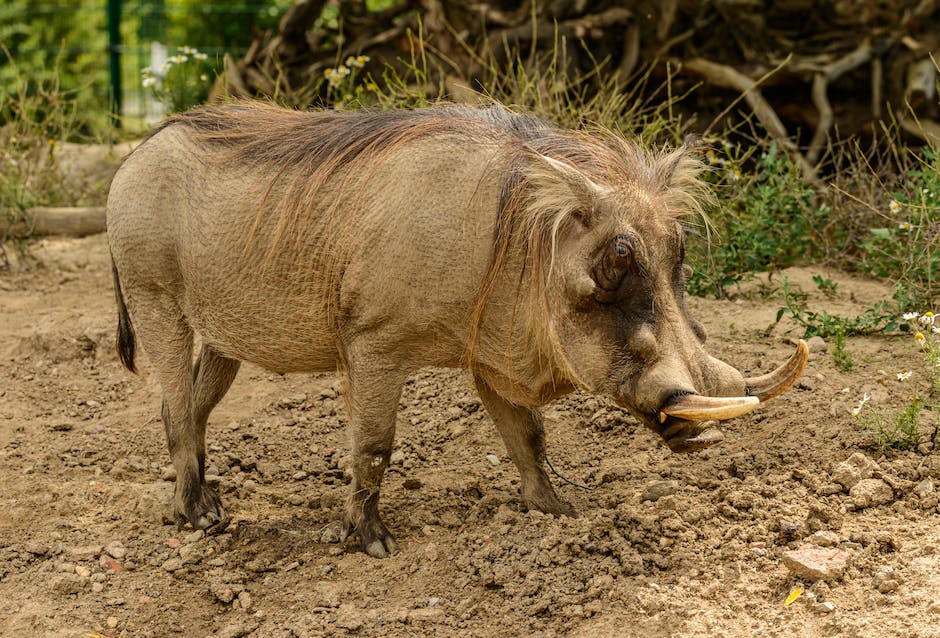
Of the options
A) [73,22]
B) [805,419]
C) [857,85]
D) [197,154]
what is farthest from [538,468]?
[73,22]

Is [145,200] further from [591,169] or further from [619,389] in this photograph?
[619,389]

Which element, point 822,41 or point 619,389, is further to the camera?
point 822,41

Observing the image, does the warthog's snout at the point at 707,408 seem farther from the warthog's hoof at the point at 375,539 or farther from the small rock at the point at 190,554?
the small rock at the point at 190,554

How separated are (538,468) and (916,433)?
1276 mm

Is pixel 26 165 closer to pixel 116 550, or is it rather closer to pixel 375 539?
pixel 116 550

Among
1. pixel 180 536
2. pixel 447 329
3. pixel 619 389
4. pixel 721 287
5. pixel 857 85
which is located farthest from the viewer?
pixel 857 85

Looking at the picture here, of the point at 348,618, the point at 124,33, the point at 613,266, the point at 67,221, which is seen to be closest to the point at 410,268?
the point at 613,266

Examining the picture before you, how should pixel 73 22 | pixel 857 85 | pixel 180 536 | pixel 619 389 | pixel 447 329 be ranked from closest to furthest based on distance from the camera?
pixel 619 389, pixel 447 329, pixel 180 536, pixel 857 85, pixel 73 22

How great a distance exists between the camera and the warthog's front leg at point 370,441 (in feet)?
11.6

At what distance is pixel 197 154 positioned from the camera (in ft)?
12.8

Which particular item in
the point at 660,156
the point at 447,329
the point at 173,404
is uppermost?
the point at 660,156

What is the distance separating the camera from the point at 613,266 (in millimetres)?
3072

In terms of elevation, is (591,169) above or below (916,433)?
above

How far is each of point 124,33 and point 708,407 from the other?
946cm
